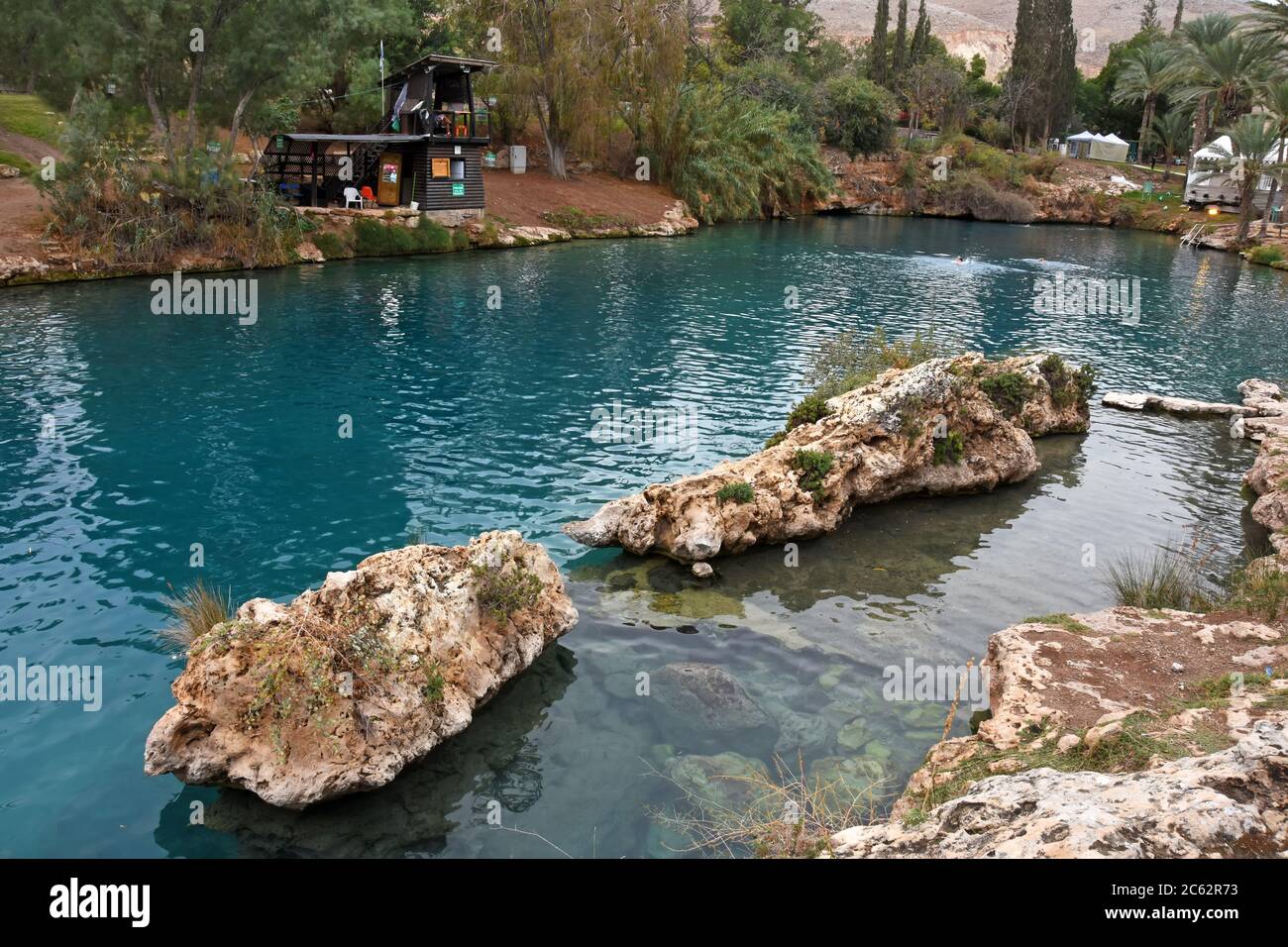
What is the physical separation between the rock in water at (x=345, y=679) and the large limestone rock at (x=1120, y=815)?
16.8 feet

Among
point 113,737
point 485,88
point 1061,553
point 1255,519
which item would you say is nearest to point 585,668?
point 113,737

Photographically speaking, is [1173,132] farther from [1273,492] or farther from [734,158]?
[1273,492]

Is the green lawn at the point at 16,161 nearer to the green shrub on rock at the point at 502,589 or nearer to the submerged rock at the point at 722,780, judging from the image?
the green shrub on rock at the point at 502,589

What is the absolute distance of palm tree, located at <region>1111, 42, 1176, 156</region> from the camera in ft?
287

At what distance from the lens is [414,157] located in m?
50.3

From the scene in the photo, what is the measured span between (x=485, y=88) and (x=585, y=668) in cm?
5651

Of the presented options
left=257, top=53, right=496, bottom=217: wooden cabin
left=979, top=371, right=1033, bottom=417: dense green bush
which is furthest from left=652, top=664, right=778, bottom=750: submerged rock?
left=257, top=53, right=496, bottom=217: wooden cabin

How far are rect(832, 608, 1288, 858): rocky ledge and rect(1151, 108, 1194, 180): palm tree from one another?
9550 centimetres

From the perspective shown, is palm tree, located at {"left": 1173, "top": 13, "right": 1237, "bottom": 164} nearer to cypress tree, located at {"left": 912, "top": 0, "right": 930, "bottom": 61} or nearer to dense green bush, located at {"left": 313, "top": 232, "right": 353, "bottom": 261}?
cypress tree, located at {"left": 912, "top": 0, "right": 930, "bottom": 61}

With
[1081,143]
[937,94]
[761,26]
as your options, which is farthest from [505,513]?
[1081,143]

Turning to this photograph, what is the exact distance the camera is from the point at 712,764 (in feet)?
35.1

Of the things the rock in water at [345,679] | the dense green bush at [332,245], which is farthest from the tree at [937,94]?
the rock in water at [345,679]

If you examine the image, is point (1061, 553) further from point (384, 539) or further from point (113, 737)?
point (113, 737)

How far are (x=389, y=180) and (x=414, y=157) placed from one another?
75.2 inches
